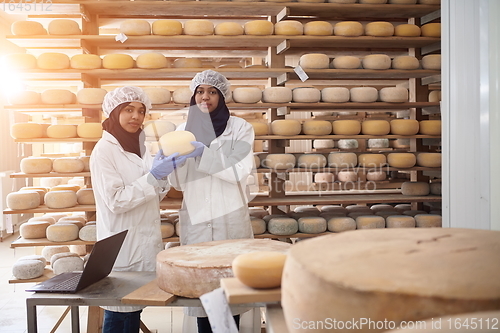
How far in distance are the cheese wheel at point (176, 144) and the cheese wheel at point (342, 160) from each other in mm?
1559

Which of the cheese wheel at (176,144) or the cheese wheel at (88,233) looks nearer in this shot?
the cheese wheel at (176,144)

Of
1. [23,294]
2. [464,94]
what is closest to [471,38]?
[464,94]

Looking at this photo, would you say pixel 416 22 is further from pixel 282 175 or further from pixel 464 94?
pixel 464 94

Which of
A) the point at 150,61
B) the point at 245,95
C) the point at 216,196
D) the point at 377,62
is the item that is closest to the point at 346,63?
the point at 377,62

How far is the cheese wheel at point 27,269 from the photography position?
2.84 metres

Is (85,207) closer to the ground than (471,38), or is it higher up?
closer to the ground

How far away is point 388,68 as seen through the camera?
3.36 m

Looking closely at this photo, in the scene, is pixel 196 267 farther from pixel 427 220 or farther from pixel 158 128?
pixel 427 220

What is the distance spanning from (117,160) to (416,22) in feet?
9.48

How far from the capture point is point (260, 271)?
31.9 inches

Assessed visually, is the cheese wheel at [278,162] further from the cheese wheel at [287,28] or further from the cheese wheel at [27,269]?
the cheese wheel at [27,269]

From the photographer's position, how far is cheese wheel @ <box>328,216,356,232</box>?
3.19 meters

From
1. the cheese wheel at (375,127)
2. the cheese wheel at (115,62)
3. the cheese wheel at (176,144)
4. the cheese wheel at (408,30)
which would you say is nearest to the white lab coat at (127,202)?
the cheese wheel at (176,144)

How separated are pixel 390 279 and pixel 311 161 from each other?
2.70 metres
